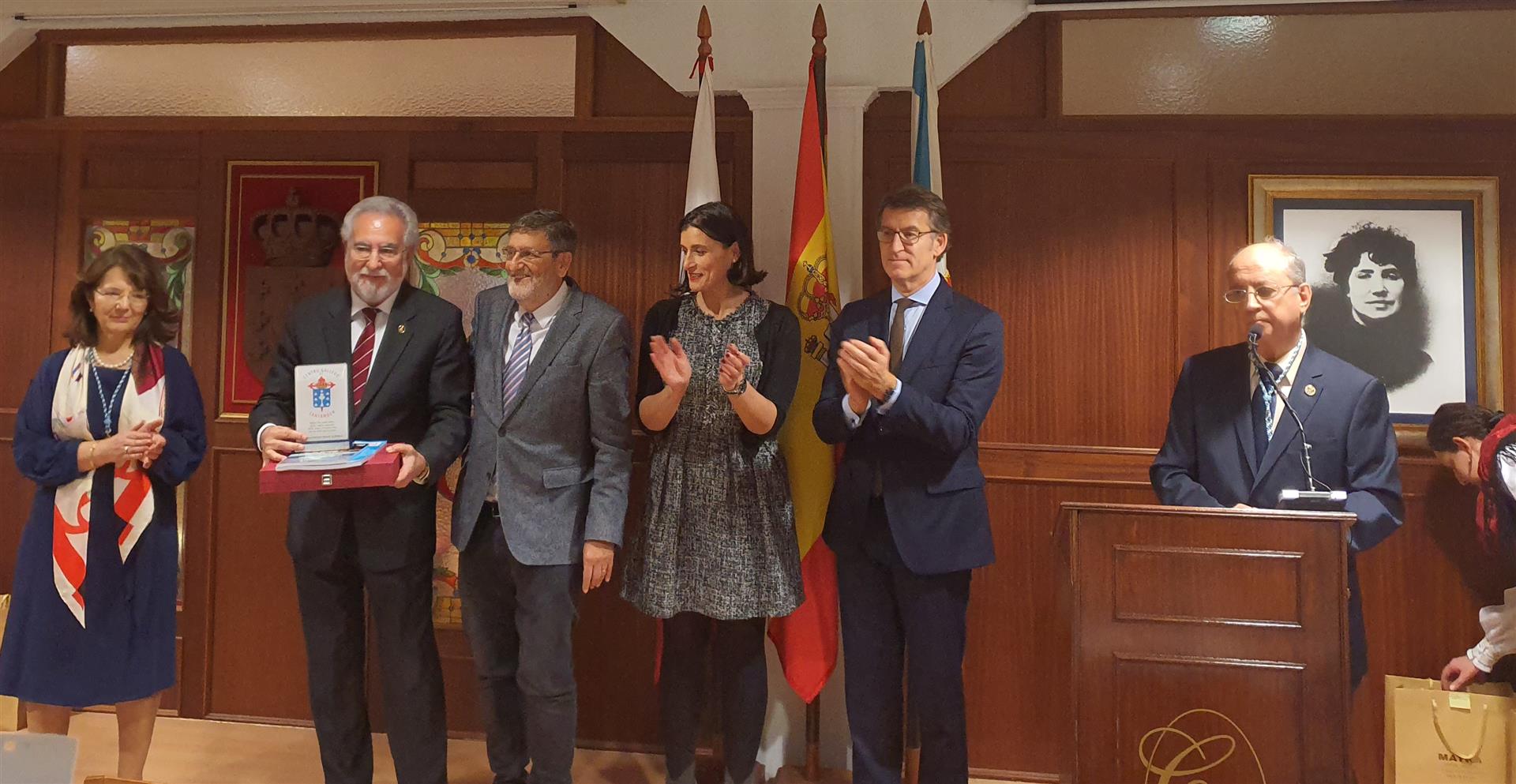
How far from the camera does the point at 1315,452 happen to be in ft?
6.83

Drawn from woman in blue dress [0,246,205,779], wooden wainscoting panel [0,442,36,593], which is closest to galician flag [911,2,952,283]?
woman in blue dress [0,246,205,779]

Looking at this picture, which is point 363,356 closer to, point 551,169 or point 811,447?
point 551,169

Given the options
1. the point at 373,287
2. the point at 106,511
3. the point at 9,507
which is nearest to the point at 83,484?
the point at 106,511

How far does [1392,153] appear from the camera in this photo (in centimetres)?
284

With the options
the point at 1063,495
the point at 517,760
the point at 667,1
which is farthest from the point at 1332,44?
the point at 517,760

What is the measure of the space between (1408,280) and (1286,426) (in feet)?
3.80

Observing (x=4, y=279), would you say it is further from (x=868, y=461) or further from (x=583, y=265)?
(x=868, y=461)

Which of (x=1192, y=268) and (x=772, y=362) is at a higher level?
(x=1192, y=268)

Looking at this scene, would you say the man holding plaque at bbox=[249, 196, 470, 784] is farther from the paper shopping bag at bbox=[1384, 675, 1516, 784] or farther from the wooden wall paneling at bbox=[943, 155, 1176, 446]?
the paper shopping bag at bbox=[1384, 675, 1516, 784]

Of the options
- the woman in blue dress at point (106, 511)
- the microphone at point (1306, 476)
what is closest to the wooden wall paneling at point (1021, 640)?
the microphone at point (1306, 476)

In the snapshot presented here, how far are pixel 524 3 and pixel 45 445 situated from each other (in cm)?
191

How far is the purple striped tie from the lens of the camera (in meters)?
2.30

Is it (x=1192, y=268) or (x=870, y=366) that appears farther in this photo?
(x=1192, y=268)

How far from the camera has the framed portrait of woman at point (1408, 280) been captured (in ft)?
9.19
